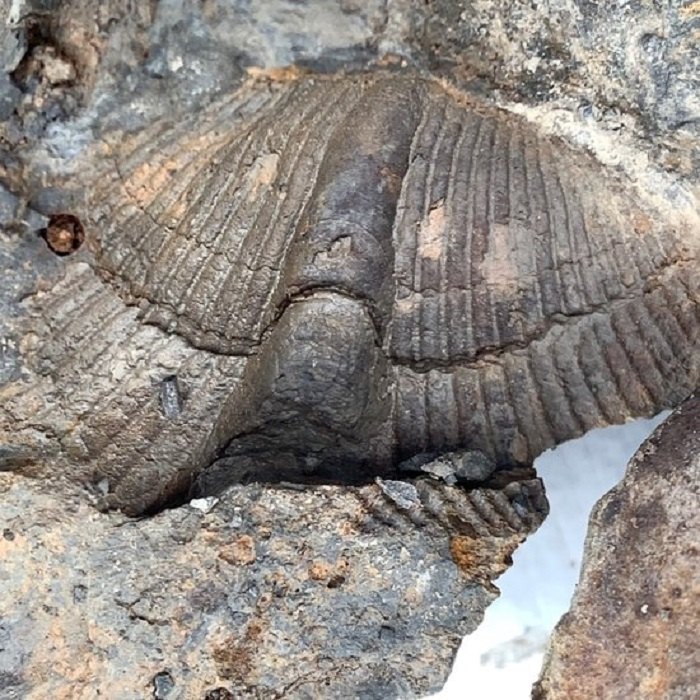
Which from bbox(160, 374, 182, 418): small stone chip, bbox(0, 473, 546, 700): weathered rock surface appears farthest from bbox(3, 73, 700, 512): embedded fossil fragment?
bbox(0, 473, 546, 700): weathered rock surface

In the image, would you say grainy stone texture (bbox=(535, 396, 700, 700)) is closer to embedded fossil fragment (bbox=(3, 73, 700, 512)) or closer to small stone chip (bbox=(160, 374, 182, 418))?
embedded fossil fragment (bbox=(3, 73, 700, 512))

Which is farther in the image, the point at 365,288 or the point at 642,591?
the point at 365,288

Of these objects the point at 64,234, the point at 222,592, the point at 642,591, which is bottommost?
the point at 222,592

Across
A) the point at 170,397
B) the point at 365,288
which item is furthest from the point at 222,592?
the point at 365,288

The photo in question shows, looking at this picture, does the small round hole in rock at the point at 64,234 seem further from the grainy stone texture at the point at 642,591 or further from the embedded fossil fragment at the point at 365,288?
the grainy stone texture at the point at 642,591

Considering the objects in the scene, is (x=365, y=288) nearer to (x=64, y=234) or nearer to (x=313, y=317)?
(x=313, y=317)

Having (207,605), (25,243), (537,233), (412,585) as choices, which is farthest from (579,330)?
(25,243)

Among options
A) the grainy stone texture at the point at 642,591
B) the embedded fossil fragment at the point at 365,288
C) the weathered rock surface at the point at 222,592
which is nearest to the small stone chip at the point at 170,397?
the embedded fossil fragment at the point at 365,288
